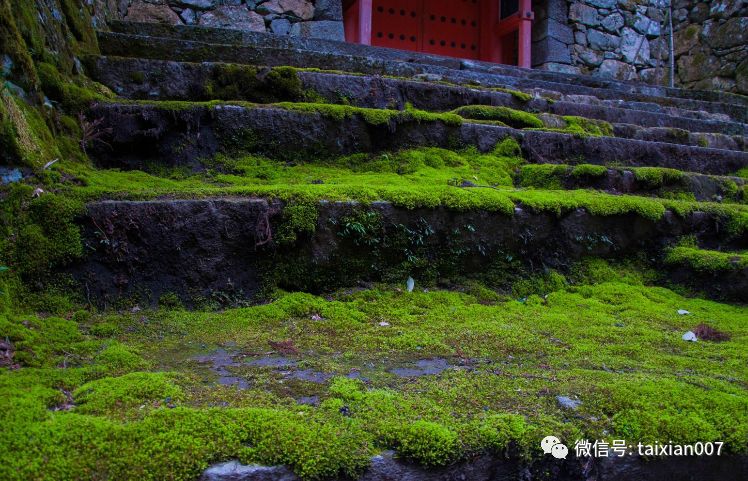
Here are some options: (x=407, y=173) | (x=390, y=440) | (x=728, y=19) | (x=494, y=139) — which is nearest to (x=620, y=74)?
(x=728, y=19)

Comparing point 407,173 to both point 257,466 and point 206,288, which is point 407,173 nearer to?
point 206,288

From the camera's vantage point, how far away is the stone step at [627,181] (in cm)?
366

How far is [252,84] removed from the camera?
3.76 meters

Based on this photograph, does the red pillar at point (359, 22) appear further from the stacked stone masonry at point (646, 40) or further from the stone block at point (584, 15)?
the stone block at point (584, 15)

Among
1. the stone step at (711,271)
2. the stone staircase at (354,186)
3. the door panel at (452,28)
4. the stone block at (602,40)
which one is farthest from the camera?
the stone block at (602,40)

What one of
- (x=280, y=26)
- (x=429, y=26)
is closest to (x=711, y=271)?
(x=280, y=26)

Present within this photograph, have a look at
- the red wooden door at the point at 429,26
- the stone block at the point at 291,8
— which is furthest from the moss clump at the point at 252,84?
the red wooden door at the point at 429,26

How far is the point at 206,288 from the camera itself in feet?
7.84

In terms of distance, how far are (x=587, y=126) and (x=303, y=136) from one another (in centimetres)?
274

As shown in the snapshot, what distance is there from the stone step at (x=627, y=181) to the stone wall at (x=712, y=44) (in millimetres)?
6432

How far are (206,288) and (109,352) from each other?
0.69 meters

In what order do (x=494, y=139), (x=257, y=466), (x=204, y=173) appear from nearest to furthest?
(x=257, y=466) < (x=204, y=173) < (x=494, y=139)

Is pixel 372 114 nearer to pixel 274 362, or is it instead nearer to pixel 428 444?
pixel 274 362

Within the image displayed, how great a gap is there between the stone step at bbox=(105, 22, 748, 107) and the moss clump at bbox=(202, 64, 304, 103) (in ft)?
5.00
